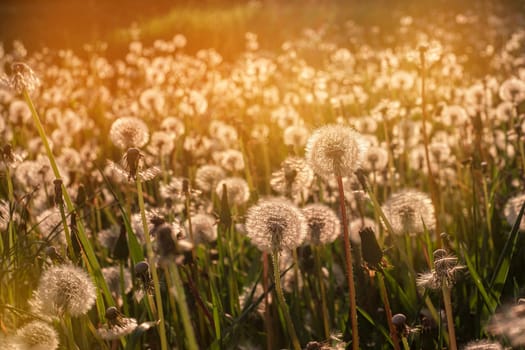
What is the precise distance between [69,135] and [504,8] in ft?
42.3

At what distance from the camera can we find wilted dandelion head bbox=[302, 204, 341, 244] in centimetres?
248

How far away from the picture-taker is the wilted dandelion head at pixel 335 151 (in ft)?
6.45

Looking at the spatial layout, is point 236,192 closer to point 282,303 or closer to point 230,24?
point 282,303

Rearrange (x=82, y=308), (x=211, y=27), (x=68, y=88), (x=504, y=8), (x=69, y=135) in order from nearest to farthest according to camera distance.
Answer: (x=82, y=308)
(x=69, y=135)
(x=68, y=88)
(x=504, y=8)
(x=211, y=27)

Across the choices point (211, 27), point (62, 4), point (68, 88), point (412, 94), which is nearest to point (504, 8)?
point (211, 27)

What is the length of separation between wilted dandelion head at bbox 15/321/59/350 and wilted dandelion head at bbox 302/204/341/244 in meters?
0.96

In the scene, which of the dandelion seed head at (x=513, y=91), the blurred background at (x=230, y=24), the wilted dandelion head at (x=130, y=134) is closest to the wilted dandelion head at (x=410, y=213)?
the wilted dandelion head at (x=130, y=134)

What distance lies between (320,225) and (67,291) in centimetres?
97

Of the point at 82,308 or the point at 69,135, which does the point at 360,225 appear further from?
the point at 69,135

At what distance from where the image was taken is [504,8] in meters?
15.9

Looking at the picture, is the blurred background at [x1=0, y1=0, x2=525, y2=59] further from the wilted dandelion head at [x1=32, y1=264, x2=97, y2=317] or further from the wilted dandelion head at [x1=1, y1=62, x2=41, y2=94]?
the wilted dandelion head at [x1=32, y1=264, x2=97, y2=317]

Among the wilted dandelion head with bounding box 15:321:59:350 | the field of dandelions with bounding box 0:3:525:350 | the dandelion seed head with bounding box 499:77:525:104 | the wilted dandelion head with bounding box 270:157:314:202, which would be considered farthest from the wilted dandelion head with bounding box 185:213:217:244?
the dandelion seed head with bounding box 499:77:525:104

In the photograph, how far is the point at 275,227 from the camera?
197cm

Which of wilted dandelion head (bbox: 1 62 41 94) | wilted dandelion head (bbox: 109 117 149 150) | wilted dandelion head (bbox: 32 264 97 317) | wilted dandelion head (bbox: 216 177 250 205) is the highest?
wilted dandelion head (bbox: 1 62 41 94)
